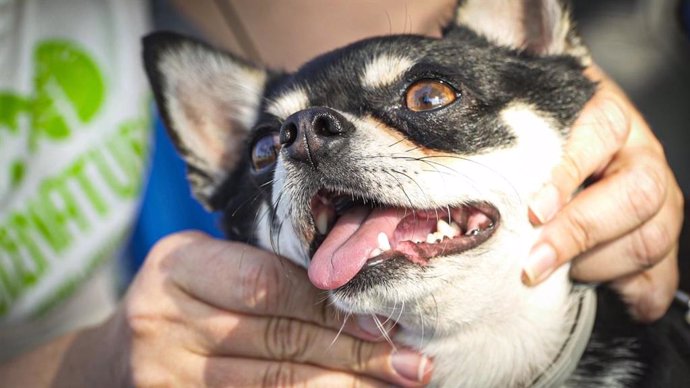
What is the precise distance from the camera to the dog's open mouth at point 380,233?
1.39 meters

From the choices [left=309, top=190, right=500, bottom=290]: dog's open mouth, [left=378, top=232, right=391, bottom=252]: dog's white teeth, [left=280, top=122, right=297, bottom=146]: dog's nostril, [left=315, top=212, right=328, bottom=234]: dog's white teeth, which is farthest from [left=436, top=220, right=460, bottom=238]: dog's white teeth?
→ [left=280, top=122, right=297, bottom=146]: dog's nostril

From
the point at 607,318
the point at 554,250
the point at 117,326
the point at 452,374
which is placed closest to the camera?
the point at 554,250

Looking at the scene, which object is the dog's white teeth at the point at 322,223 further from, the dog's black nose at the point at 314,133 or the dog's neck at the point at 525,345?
the dog's neck at the point at 525,345

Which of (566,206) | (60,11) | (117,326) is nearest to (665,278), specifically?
(566,206)

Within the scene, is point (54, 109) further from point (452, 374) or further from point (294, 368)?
point (452, 374)

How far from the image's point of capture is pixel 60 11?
2.84 metres

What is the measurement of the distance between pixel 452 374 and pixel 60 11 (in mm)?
2213

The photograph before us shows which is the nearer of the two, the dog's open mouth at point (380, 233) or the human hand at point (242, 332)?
the dog's open mouth at point (380, 233)

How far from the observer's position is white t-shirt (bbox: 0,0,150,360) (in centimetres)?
258

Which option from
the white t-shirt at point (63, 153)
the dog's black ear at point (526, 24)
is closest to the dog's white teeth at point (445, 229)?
the dog's black ear at point (526, 24)

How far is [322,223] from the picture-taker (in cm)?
153

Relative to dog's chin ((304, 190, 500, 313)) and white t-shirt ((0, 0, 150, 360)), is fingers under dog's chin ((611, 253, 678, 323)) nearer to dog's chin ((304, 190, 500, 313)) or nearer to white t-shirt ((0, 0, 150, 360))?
dog's chin ((304, 190, 500, 313))

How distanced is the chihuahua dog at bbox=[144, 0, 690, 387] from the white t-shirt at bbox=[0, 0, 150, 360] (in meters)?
0.85

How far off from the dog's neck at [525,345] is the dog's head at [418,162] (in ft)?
0.31
